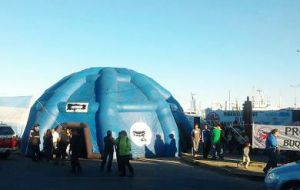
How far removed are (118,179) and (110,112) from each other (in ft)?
32.9

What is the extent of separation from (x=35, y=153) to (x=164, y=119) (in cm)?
709

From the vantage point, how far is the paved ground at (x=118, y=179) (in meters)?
14.6

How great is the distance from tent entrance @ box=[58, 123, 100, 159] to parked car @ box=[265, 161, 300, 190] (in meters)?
15.5

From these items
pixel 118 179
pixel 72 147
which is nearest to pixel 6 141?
pixel 72 147

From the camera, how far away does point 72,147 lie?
18578mm

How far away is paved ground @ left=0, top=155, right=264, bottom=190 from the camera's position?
47.8 ft

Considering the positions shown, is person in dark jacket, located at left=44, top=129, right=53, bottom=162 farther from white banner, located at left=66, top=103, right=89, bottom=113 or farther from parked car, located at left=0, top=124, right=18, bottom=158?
white banner, located at left=66, top=103, right=89, bottom=113

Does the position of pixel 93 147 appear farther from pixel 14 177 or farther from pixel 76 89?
Result: pixel 14 177

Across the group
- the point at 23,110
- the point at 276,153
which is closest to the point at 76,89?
the point at 23,110

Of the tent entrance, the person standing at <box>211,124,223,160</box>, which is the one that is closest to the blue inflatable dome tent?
the tent entrance

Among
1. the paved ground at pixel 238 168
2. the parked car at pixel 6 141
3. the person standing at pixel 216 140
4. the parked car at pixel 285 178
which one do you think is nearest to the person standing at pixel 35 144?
the parked car at pixel 6 141

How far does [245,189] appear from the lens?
14.1 metres

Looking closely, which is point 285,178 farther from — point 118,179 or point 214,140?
point 214,140

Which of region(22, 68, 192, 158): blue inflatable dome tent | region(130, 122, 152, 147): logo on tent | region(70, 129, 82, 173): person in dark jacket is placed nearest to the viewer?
region(70, 129, 82, 173): person in dark jacket
